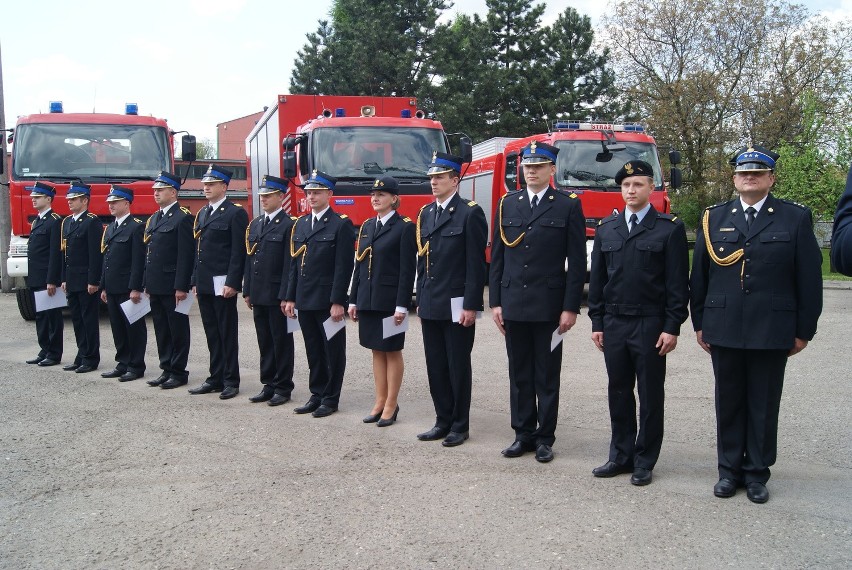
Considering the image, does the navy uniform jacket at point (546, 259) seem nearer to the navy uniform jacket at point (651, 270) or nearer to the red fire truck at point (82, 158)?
the navy uniform jacket at point (651, 270)

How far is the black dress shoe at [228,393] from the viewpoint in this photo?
777 centimetres

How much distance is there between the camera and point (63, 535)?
4.40 m

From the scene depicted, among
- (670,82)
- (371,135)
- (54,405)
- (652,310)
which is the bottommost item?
(54,405)

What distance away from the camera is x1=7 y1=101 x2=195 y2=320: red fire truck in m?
12.5

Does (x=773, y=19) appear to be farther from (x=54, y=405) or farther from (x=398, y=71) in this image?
(x=54, y=405)

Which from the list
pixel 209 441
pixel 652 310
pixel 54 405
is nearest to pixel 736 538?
pixel 652 310

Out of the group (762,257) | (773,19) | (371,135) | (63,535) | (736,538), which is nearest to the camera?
(736,538)

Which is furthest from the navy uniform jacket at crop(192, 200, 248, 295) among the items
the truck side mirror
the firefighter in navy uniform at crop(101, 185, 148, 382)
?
the truck side mirror

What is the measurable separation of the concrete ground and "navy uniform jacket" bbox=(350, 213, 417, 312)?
1.00m

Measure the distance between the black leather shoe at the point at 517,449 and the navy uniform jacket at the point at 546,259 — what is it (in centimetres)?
85

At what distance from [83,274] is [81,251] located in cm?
26

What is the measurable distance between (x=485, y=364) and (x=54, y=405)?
171 inches

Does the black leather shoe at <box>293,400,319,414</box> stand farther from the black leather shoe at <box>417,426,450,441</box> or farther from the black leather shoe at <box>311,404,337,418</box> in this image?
the black leather shoe at <box>417,426,450,441</box>

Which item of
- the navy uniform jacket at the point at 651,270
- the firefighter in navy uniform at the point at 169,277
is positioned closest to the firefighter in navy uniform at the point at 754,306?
the navy uniform jacket at the point at 651,270
